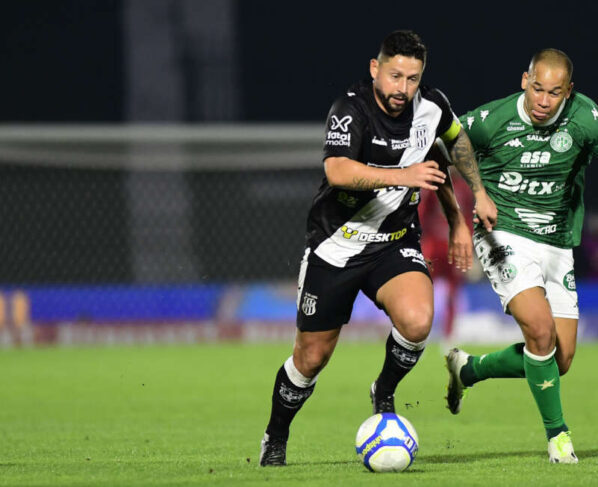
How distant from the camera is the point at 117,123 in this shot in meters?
27.0

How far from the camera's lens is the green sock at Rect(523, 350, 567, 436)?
20.4 feet

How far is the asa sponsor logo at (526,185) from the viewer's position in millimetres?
6621

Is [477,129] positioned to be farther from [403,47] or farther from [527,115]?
[403,47]

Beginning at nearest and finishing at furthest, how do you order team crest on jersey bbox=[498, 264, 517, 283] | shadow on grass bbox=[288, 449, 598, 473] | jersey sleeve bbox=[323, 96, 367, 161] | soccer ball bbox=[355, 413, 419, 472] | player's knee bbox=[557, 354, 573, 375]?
1. soccer ball bbox=[355, 413, 419, 472]
2. jersey sleeve bbox=[323, 96, 367, 161]
3. shadow on grass bbox=[288, 449, 598, 473]
4. team crest on jersey bbox=[498, 264, 517, 283]
5. player's knee bbox=[557, 354, 573, 375]

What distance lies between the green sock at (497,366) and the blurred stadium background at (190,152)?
7.22m

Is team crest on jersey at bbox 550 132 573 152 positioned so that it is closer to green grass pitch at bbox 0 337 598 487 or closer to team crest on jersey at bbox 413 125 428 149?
team crest on jersey at bbox 413 125 428 149

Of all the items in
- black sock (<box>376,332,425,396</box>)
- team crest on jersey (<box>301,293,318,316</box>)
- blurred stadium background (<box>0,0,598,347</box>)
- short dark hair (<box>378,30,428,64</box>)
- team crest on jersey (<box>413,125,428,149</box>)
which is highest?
short dark hair (<box>378,30,428,64</box>)

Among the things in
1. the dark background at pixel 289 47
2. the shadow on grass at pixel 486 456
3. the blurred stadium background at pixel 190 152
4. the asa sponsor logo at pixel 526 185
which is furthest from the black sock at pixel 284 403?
the dark background at pixel 289 47

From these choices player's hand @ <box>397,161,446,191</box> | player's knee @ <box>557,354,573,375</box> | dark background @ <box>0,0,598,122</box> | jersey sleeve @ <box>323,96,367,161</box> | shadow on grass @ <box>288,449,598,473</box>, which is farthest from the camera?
dark background @ <box>0,0,598,122</box>

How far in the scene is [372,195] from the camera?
608 cm

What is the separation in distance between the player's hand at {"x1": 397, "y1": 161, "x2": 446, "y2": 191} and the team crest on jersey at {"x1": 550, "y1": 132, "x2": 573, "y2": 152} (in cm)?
127

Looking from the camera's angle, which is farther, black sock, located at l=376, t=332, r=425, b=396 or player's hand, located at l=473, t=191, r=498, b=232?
player's hand, located at l=473, t=191, r=498, b=232

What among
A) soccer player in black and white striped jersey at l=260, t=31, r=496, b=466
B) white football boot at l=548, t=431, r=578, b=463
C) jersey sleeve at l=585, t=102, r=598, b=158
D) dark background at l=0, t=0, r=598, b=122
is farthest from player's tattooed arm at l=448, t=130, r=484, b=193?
dark background at l=0, t=0, r=598, b=122

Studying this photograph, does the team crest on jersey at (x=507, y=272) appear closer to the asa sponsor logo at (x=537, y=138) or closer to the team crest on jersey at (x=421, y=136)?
the asa sponsor logo at (x=537, y=138)
